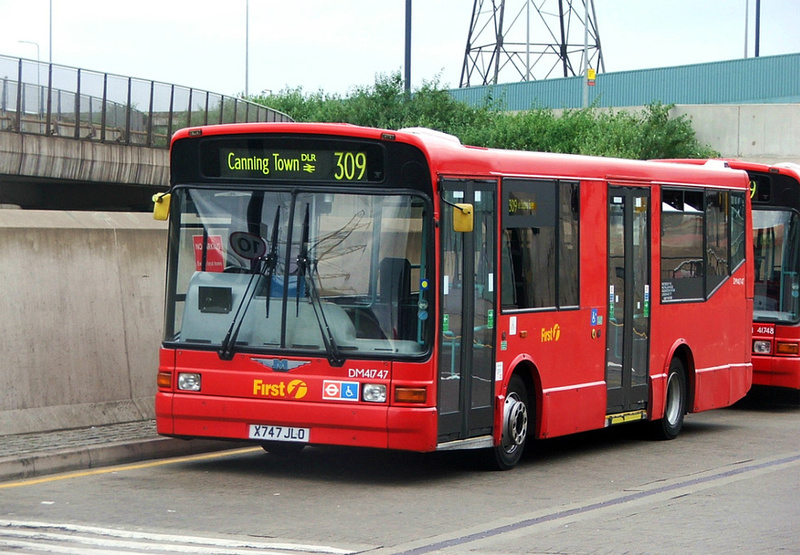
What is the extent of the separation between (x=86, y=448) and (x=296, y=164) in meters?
2.79

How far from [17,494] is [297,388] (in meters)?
2.16

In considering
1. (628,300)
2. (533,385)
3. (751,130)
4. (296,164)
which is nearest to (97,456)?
(296,164)

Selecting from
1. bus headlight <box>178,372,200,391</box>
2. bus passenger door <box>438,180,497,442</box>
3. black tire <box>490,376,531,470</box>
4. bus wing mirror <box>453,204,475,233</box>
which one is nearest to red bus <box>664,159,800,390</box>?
black tire <box>490,376,531,470</box>

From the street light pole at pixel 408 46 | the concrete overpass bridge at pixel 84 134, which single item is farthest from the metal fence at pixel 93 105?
the street light pole at pixel 408 46

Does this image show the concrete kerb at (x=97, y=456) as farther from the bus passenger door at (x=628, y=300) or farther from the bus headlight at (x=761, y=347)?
the bus headlight at (x=761, y=347)

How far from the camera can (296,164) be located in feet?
35.6

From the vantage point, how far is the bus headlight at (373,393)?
10375mm

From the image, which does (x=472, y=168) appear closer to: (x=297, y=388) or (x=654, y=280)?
(x=297, y=388)

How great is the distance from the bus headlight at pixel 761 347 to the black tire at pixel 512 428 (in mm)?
7086

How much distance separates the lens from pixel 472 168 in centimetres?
1109

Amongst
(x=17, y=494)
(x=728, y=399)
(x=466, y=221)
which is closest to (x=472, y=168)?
(x=466, y=221)

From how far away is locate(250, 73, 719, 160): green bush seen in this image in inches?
1699

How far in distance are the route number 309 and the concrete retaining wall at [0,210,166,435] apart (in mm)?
3196

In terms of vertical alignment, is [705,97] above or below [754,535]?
above
